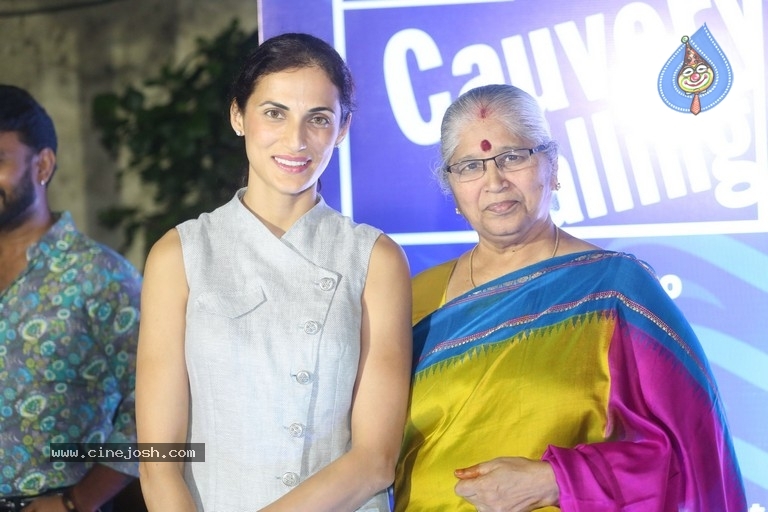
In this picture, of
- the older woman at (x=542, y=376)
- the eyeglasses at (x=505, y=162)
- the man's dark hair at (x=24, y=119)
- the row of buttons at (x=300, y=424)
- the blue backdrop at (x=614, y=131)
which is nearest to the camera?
the row of buttons at (x=300, y=424)

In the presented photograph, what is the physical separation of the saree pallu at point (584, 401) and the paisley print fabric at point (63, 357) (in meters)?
0.93

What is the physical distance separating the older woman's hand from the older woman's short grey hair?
0.64 m

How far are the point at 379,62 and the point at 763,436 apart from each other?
52.2 inches

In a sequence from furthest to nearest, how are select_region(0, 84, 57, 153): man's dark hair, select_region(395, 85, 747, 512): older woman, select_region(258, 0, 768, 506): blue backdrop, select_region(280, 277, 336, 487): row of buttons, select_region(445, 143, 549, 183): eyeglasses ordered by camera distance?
1. select_region(0, 84, 57, 153): man's dark hair
2. select_region(258, 0, 768, 506): blue backdrop
3. select_region(445, 143, 549, 183): eyeglasses
4. select_region(395, 85, 747, 512): older woman
5. select_region(280, 277, 336, 487): row of buttons

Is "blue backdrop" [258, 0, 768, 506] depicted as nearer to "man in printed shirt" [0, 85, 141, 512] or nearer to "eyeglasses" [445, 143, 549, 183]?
"eyeglasses" [445, 143, 549, 183]

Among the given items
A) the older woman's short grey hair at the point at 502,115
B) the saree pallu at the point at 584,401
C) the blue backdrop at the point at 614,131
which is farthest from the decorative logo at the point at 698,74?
the saree pallu at the point at 584,401

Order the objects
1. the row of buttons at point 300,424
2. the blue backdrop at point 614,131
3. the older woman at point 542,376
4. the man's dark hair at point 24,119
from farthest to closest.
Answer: the man's dark hair at point 24,119 → the blue backdrop at point 614,131 → the older woman at point 542,376 → the row of buttons at point 300,424

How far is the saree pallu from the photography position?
2002mm

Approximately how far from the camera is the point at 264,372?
1884 millimetres

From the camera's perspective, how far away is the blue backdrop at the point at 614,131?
2609 millimetres

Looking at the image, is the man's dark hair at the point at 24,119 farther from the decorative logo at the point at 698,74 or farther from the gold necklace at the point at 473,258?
the decorative logo at the point at 698,74

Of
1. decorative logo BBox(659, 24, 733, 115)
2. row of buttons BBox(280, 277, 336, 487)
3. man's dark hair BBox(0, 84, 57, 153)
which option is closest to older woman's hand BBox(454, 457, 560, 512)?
row of buttons BBox(280, 277, 336, 487)

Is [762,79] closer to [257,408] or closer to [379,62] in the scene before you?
[379,62]

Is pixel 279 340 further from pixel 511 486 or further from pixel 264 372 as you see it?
pixel 511 486
